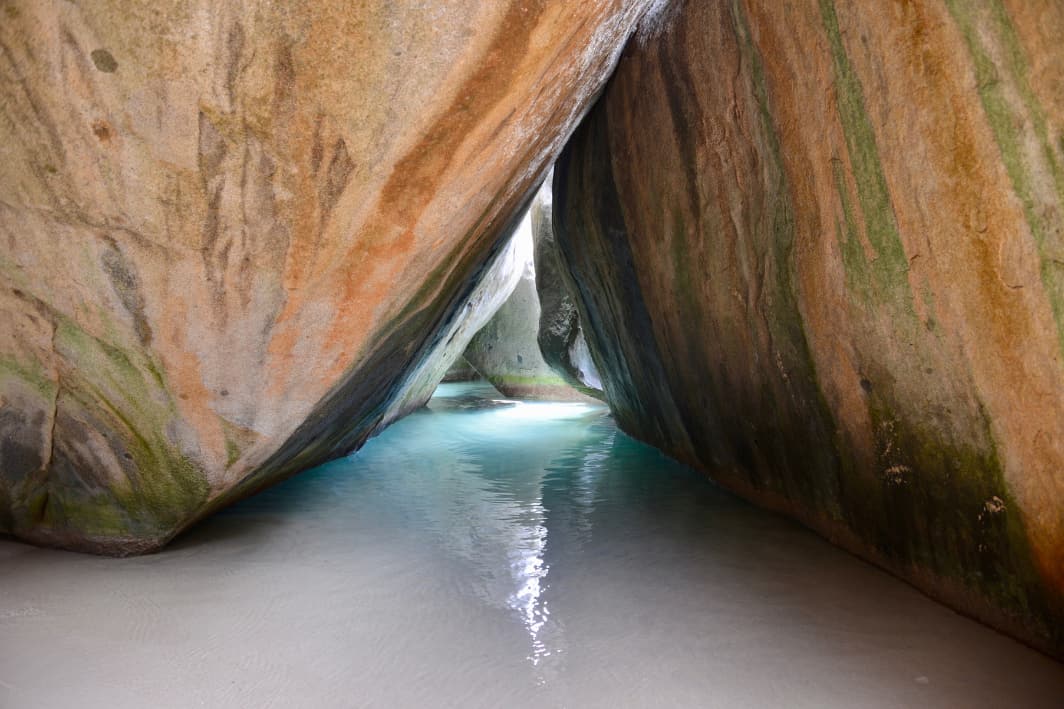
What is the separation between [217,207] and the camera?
2.97 m

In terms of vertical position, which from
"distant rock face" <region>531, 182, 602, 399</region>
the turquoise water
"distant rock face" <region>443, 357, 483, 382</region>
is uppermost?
"distant rock face" <region>531, 182, 602, 399</region>

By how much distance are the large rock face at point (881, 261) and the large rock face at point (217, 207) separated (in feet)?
3.18

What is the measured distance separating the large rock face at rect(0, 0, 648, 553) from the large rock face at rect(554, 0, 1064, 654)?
968 millimetres

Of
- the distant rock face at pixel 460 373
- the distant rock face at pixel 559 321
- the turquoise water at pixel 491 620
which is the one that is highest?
the distant rock face at pixel 559 321

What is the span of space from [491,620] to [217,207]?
2.18 metres

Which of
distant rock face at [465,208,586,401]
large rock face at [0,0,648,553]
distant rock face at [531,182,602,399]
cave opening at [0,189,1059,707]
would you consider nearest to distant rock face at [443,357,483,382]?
distant rock face at [465,208,586,401]

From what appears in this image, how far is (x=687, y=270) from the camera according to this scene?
15.6 ft

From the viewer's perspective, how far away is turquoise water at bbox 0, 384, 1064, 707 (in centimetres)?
248

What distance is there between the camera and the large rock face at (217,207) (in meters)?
2.67

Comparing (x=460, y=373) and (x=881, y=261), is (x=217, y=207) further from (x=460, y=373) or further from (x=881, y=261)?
(x=460, y=373)

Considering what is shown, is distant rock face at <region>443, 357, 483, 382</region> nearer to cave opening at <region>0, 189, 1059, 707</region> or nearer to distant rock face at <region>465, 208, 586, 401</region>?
distant rock face at <region>465, 208, 586, 401</region>

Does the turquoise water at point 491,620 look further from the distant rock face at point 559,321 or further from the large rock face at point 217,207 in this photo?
the distant rock face at point 559,321

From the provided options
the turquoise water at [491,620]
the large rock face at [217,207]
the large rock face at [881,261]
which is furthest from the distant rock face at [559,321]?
the large rock face at [217,207]

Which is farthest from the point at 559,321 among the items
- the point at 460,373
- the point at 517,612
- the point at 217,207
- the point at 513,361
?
the point at 217,207
